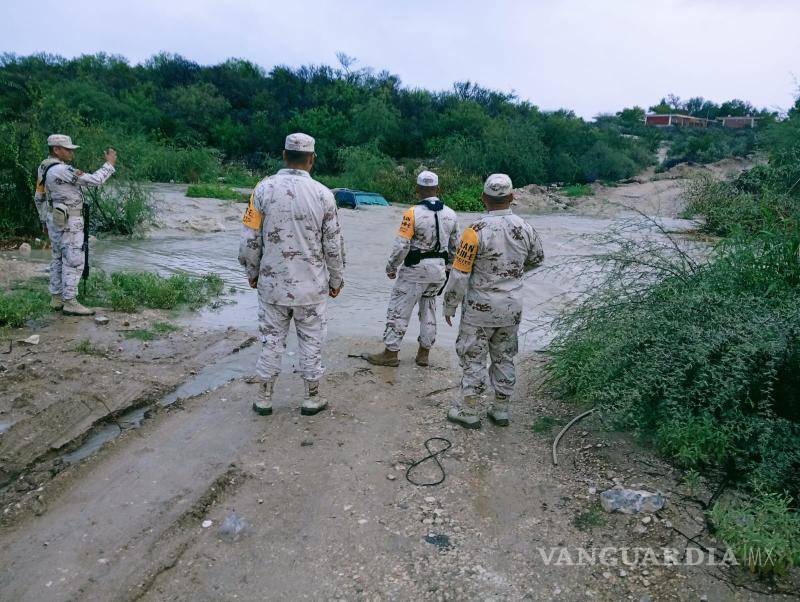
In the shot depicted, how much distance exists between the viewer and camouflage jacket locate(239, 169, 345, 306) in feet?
13.7

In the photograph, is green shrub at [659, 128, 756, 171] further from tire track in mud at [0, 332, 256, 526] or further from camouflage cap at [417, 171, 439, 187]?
tire track in mud at [0, 332, 256, 526]

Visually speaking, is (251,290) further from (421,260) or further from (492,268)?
(492,268)

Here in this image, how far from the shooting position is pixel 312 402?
4.53 meters

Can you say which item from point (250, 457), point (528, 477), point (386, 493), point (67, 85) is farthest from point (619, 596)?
point (67, 85)

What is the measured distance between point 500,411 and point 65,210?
516cm

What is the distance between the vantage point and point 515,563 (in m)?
2.88

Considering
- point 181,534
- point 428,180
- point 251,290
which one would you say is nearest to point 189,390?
point 181,534

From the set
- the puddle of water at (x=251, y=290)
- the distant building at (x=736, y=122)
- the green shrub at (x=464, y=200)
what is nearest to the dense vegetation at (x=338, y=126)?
the green shrub at (x=464, y=200)

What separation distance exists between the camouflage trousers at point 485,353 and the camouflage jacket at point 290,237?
1.13 m

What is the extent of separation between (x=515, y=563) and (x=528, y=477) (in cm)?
88

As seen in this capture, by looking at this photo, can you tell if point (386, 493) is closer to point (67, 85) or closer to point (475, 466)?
point (475, 466)

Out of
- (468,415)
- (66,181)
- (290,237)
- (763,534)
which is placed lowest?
(468,415)

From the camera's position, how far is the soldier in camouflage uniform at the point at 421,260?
542cm

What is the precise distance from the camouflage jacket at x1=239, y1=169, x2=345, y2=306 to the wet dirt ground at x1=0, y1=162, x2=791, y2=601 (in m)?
1.00
